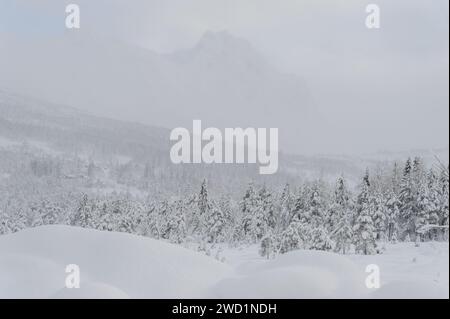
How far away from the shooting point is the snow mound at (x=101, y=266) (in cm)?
650

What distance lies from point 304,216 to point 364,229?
8.14ft

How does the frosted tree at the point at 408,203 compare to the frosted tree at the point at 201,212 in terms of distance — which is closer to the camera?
the frosted tree at the point at 408,203

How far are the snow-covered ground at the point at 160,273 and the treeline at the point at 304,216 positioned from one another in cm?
428

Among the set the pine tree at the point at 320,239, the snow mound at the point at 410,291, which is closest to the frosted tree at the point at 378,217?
the pine tree at the point at 320,239

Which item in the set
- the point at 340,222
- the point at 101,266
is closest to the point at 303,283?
the point at 101,266

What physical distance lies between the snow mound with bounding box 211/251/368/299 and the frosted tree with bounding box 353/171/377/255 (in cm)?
1065

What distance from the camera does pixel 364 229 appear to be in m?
18.3

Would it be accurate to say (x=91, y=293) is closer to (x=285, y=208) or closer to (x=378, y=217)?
(x=378, y=217)

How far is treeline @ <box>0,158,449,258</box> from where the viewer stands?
60.8 ft

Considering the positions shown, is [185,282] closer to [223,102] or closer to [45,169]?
[45,169]

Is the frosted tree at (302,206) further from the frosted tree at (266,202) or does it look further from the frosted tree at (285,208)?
the frosted tree at (266,202)

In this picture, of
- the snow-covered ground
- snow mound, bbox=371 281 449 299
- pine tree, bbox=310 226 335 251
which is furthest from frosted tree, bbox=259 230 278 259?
snow mound, bbox=371 281 449 299

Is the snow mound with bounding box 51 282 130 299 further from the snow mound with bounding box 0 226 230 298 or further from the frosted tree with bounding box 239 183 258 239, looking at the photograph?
the frosted tree with bounding box 239 183 258 239
